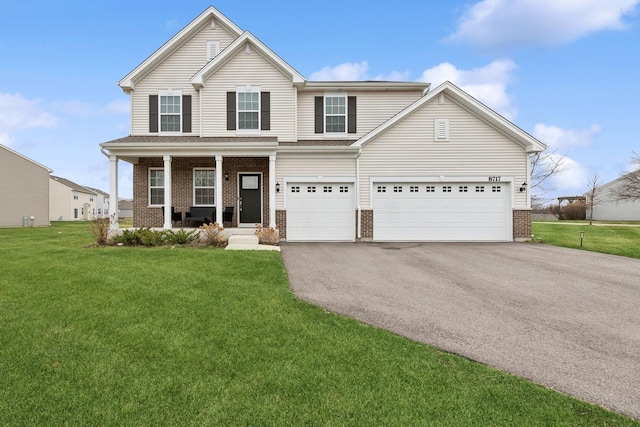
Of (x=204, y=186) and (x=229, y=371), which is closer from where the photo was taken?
(x=229, y=371)

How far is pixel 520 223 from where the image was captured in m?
14.2

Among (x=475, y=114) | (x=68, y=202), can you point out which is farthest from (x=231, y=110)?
(x=68, y=202)

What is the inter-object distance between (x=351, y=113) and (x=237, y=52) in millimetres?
5622

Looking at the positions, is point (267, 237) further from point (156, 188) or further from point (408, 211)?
point (156, 188)

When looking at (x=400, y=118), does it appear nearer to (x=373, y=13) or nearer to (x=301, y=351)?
(x=373, y=13)

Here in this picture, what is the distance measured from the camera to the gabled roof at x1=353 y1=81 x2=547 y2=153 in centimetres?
1386

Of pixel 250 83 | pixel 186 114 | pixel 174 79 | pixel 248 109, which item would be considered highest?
pixel 174 79

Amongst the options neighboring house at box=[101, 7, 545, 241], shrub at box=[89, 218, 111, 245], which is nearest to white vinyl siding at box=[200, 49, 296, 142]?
neighboring house at box=[101, 7, 545, 241]

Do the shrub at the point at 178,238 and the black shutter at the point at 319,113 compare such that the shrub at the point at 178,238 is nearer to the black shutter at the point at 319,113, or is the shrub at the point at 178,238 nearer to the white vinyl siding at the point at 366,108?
the white vinyl siding at the point at 366,108

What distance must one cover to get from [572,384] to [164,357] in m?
3.92

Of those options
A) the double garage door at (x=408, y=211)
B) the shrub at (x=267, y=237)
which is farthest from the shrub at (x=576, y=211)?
the shrub at (x=267, y=237)

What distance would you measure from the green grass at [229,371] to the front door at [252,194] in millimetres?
9517

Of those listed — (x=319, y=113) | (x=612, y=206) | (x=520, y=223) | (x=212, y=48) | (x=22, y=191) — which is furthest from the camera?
(x=612, y=206)

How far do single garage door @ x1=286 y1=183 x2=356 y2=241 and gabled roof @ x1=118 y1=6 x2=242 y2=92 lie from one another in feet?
26.8
